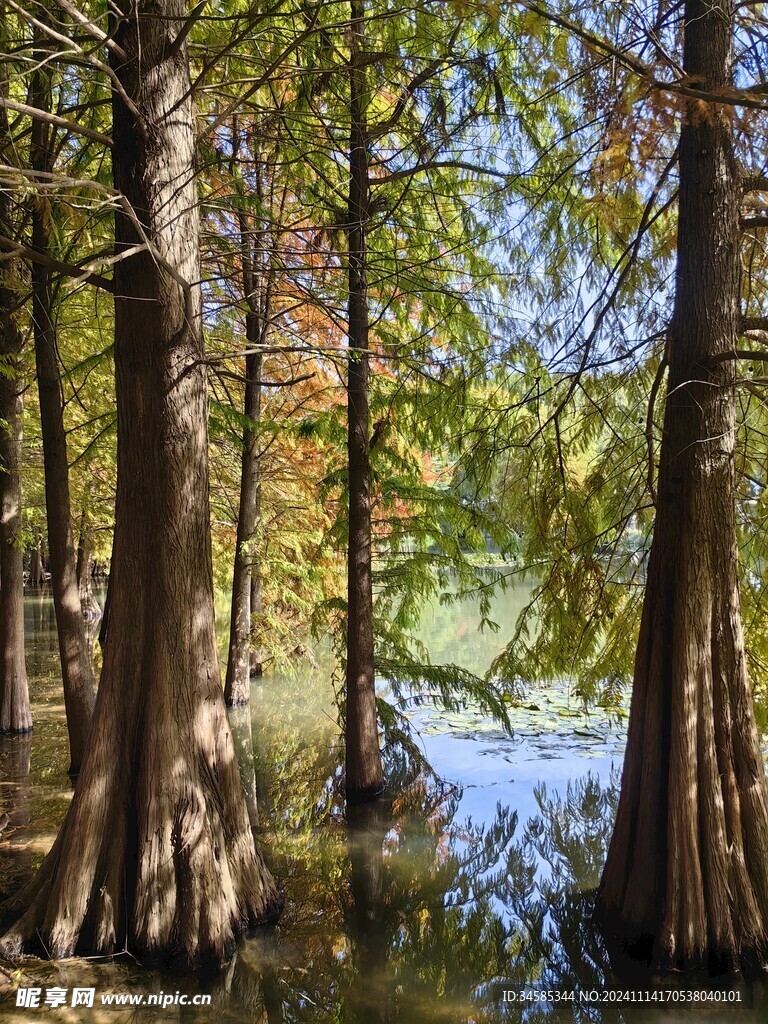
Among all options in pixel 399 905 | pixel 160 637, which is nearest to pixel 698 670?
pixel 399 905

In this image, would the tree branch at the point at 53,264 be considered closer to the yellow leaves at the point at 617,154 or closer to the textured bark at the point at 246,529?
the yellow leaves at the point at 617,154

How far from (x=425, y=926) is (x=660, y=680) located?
8.17 ft

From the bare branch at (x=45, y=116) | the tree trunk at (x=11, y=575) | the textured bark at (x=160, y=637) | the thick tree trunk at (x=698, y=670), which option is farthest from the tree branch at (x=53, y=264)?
the tree trunk at (x=11, y=575)

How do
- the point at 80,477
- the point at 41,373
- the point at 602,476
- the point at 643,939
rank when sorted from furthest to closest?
1. the point at 80,477
2. the point at 41,373
3. the point at 602,476
4. the point at 643,939

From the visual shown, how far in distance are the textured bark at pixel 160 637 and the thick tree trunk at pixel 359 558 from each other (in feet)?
8.57

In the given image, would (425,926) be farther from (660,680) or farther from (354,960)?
(660,680)

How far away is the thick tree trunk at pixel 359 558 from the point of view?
7434 millimetres

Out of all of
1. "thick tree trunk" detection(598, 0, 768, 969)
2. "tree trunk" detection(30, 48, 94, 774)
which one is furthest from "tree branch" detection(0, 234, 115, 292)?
"thick tree trunk" detection(598, 0, 768, 969)

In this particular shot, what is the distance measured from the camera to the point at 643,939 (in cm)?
454

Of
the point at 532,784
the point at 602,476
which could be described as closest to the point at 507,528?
the point at 602,476

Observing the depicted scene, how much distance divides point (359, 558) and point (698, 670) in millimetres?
3906

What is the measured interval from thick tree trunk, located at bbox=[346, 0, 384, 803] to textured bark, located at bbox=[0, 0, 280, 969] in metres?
2.61

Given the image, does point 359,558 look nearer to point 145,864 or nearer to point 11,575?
point 145,864

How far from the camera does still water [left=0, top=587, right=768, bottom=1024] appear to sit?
4172mm
